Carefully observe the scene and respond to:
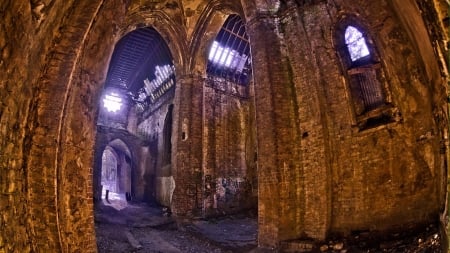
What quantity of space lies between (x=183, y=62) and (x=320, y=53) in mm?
7720

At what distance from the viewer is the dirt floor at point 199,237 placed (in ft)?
17.7

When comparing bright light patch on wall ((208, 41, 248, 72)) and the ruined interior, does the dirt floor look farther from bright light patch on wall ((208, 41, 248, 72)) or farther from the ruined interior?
bright light patch on wall ((208, 41, 248, 72))

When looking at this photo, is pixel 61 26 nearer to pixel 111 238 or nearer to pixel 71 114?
pixel 71 114

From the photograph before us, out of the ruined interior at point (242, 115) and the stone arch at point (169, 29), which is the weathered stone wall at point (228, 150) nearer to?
the ruined interior at point (242, 115)

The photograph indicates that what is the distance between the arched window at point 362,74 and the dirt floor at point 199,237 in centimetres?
261

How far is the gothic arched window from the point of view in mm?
6793

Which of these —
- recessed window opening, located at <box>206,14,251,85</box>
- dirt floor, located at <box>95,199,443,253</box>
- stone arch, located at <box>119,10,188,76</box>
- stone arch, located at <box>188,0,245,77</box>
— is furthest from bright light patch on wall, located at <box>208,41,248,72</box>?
dirt floor, located at <box>95,199,443,253</box>

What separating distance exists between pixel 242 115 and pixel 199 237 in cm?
746

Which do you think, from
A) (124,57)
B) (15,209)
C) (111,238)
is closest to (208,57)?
(124,57)

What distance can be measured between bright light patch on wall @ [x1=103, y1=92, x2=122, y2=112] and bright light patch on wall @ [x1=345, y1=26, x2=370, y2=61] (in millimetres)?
18313

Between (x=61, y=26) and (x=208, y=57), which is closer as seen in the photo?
(x=61, y=26)

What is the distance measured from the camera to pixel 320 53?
7848mm

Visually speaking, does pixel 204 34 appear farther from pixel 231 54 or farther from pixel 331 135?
pixel 331 135

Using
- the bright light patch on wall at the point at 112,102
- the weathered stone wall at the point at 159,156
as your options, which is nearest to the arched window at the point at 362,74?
the weathered stone wall at the point at 159,156
